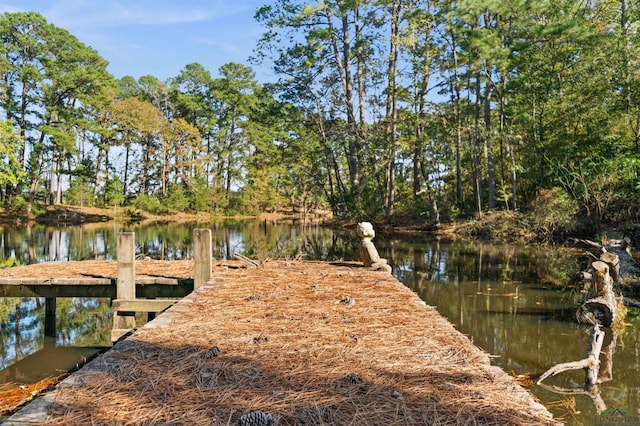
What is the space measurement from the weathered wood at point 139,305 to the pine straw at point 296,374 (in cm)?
137

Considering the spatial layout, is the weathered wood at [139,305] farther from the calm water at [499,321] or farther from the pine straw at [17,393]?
the calm water at [499,321]

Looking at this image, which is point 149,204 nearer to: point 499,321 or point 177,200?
point 177,200

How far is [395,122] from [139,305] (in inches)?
853

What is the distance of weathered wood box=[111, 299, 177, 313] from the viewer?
19.1 feet

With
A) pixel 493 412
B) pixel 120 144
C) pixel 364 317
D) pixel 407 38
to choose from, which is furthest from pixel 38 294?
pixel 120 144

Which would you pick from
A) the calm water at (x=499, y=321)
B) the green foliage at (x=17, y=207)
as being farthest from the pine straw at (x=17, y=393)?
the green foliage at (x=17, y=207)

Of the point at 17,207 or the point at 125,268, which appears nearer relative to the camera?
the point at 125,268

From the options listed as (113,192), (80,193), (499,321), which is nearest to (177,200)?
(113,192)

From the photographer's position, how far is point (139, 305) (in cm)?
586

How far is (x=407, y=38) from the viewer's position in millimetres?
24312

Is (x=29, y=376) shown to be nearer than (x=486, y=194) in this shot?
Yes

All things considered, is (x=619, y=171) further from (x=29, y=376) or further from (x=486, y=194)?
(x=29, y=376)

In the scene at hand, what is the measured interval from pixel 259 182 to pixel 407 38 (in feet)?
85.5

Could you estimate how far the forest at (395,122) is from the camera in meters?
19.1
